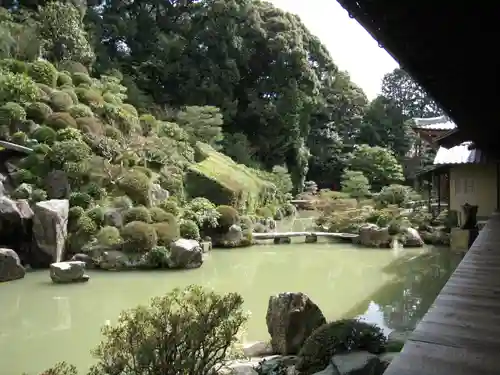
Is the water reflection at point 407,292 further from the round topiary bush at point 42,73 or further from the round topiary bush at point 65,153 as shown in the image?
the round topiary bush at point 42,73

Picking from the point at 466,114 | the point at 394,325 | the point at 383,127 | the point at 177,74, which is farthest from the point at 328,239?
the point at 383,127

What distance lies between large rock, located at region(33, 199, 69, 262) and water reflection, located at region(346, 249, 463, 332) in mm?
6460

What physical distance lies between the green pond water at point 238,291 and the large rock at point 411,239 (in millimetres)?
824

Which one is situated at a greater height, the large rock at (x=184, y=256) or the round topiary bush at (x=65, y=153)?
the round topiary bush at (x=65, y=153)

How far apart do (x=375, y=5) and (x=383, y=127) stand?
2856 cm

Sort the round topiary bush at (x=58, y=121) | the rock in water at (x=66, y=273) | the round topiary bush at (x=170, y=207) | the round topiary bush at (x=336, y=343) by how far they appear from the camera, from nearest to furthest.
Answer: the round topiary bush at (x=336, y=343) < the rock in water at (x=66, y=273) < the round topiary bush at (x=170, y=207) < the round topiary bush at (x=58, y=121)

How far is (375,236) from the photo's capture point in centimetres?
1341

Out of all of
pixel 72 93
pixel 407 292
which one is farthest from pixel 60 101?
pixel 407 292

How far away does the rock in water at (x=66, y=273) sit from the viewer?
8.17 metres

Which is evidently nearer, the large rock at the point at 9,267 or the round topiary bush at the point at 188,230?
the large rock at the point at 9,267

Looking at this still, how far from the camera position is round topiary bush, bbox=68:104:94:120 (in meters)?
13.3

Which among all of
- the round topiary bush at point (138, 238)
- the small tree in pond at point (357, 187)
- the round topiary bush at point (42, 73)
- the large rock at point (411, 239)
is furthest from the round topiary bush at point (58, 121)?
the small tree in pond at point (357, 187)

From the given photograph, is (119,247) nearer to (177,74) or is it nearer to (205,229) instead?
(205,229)

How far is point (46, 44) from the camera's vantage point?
16.9m
